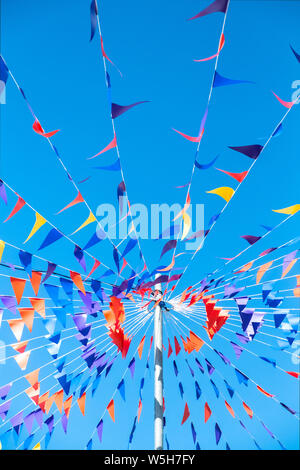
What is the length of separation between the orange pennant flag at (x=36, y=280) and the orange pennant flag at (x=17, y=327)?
0.58 meters

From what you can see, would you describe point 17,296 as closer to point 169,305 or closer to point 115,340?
point 115,340

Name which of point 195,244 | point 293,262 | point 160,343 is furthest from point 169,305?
point 293,262

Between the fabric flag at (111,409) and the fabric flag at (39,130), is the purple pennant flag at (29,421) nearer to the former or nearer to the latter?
the fabric flag at (111,409)

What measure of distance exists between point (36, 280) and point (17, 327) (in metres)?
0.71

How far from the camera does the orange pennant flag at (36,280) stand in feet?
12.8

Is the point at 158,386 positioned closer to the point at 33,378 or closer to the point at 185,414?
the point at 185,414

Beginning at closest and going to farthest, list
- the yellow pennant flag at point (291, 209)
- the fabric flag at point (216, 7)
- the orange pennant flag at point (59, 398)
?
the fabric flag at point (216, 7), the yellow pennant flag at point (291, 209), the orange pennant flag at point (59, 398)

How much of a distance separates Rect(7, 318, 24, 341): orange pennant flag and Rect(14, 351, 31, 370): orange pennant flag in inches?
22.2

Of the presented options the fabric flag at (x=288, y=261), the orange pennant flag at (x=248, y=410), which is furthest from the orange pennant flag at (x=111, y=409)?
the fabric flag at (x=288, y=261)

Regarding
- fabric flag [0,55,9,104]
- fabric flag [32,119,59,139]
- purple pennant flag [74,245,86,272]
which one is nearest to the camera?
fabric flag [0,55,9,104]

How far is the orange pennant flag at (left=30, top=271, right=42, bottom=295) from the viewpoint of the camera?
3.89 m

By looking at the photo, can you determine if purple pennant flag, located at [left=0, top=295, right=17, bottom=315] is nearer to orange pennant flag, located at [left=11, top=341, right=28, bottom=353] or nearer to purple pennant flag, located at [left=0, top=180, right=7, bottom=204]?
orange pennant flag, located at [left=11, top=341, right=28, bottom=353]

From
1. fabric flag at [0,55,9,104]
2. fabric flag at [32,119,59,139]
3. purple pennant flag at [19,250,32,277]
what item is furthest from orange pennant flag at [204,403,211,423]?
fabric flag at [0,55,9,104]
